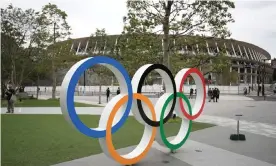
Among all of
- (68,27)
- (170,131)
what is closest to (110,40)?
(68,27)

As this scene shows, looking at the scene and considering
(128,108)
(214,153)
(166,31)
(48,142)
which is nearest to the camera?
(128,108)

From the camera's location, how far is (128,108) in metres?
7.02

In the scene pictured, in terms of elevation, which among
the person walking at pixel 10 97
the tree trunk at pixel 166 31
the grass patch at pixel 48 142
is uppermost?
the tree trunk at pixel 166 31

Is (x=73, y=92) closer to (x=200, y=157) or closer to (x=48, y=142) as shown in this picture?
(x=200, y=157)

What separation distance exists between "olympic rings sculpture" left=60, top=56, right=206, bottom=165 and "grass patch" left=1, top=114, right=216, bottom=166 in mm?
1709

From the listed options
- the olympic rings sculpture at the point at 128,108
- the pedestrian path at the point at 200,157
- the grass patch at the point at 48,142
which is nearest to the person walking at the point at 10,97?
the grass patch at the point at 48,142

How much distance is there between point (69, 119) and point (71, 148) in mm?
3377

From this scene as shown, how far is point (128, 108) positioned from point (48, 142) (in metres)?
4.09

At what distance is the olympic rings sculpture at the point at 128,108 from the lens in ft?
18.8

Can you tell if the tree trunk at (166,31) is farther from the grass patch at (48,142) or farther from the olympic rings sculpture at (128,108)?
the olympic rings sculpture at (128,108)

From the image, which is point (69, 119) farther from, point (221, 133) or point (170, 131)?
point (221, 133)

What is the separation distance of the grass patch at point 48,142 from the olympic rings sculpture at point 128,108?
1.71m

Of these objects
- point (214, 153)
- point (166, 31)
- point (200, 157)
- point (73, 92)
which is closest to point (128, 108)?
point (73, 92)

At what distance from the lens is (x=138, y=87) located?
7438mm
